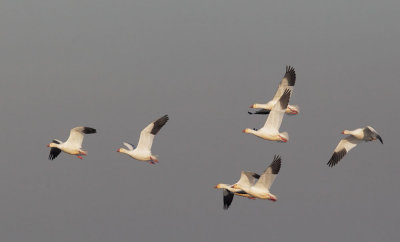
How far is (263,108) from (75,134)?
36.3 feet

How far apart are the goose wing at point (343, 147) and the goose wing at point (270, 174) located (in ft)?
21.5

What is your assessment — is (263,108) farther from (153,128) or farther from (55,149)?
(55,149)

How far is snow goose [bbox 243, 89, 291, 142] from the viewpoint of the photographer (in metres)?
57.8

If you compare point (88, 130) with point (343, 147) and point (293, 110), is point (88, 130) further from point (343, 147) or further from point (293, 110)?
point (343, 147)

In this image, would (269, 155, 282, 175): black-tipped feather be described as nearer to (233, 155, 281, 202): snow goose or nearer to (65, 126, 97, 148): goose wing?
(233, 155, 281, 202): snow goose

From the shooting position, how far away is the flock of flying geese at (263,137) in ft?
189

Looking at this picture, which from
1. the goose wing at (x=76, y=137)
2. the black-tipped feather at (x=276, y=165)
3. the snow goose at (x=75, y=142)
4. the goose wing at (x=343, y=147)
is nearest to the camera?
the black-tipped feather at (x=276, y=165)

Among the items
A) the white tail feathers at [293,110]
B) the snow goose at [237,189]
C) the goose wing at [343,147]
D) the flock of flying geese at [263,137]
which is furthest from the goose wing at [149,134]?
the goose wing at [343,147]

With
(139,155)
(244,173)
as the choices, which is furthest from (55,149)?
(244,173)

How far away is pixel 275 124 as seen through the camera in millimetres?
58344

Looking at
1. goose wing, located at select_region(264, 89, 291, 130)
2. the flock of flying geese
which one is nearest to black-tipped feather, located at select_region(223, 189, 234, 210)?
the flock of flying geese

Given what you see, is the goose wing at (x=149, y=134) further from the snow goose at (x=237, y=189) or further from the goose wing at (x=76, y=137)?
the snow goose at (x=237, y=189)

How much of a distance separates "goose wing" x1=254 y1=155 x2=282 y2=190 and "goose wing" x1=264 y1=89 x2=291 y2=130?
8.24ft

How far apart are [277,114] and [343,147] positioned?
20.7ft
